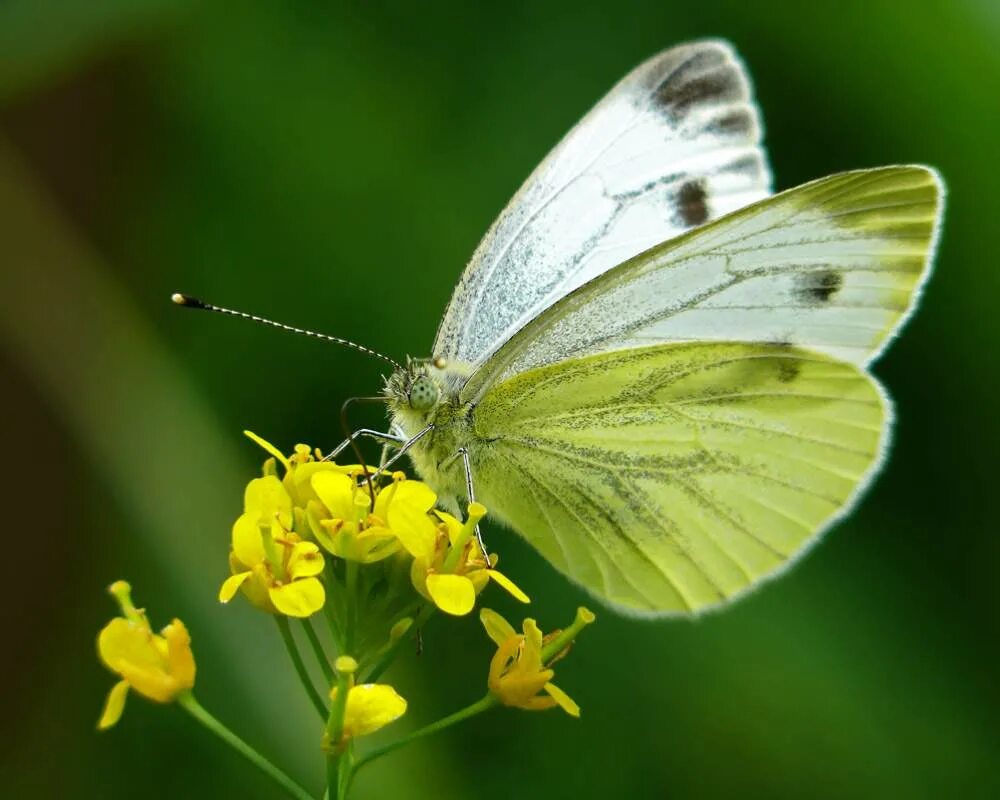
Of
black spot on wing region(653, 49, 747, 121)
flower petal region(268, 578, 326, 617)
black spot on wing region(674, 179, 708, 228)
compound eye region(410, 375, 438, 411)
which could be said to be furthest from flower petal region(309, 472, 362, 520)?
black spot on wing region(653, 49, 747, 121)

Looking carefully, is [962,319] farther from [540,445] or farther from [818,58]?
[540,445]

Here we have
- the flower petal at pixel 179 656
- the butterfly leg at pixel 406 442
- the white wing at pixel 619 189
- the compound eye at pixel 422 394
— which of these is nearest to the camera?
the flower petal at pixel 179 656

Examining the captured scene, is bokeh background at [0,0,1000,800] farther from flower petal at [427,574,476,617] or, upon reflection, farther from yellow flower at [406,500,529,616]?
flower petal at [427,574,476,617]

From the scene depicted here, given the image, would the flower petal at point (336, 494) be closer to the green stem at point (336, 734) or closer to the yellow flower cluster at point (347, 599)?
the yellow flower cluster at point (347, 599)

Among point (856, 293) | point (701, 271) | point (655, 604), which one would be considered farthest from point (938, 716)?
point (701, 271)

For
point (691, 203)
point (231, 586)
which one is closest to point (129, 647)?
point (231, 586)

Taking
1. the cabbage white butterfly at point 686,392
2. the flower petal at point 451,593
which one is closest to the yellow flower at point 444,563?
the flower petal at point 451,593

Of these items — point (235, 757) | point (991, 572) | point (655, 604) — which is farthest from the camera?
point (991, 572)
